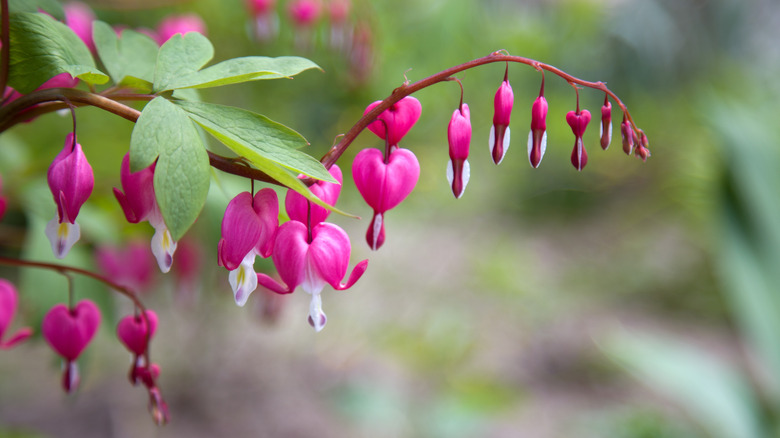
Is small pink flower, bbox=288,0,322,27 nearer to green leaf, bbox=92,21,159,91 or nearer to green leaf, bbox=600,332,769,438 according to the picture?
green leaf, bbox=92,21,159,91

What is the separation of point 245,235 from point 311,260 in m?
0.04

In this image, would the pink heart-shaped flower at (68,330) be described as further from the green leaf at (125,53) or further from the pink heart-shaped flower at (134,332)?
the green leaf at (125,53)

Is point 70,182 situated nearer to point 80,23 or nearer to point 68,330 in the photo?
point 68,330

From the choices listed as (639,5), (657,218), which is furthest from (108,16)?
(639,5)

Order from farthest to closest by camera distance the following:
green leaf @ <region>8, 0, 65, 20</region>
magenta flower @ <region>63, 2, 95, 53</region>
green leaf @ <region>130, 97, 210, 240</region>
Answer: magenta flower @ <region>63, 2, 95, 53</region> → green leaf @ <region>8, 0, 65, 20</region> → green leaf @ <region>130, 97, 210, 240</region>

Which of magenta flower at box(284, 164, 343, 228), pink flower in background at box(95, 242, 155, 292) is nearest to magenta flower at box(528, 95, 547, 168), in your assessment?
Answer: magenta flower at box(284, 164, 343, 228)

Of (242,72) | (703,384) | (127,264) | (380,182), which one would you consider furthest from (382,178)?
(703,384)

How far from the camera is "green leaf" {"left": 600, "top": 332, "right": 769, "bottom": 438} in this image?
162cm

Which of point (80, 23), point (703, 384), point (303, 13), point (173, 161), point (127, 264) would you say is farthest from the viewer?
point (703, 384)

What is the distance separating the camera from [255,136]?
12.7 inches

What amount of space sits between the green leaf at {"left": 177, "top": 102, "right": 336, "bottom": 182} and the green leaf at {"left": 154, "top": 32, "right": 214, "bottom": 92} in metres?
0.03

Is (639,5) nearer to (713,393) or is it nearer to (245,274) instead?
(713,393)

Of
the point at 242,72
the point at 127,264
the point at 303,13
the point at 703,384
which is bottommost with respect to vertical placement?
the point at 703,384

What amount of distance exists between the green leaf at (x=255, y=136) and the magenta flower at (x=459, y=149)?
0.09 metres
